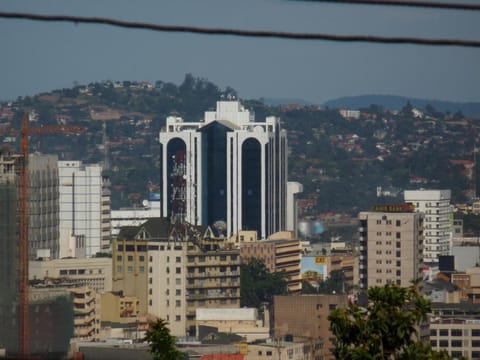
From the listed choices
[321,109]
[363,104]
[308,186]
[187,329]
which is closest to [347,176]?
[308,186]

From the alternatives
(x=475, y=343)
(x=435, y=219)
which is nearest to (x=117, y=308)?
(x=475, y=343)

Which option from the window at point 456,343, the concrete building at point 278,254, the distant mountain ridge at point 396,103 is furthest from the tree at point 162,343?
the distant mountain ridge at point 396,103

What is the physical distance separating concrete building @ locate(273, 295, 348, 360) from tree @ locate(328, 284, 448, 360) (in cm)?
3004

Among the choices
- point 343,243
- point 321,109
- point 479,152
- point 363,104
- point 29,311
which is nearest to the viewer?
point 29,311

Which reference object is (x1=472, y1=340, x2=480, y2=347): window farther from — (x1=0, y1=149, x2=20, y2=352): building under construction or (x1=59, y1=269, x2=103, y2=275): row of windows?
(x1=59, y1=269, x2=103, y2=275): row of windows

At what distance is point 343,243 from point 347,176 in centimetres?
3135

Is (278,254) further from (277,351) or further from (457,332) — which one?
(277,351)

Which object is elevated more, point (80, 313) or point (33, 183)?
point (33, 183)

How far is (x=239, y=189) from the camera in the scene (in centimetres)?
8325

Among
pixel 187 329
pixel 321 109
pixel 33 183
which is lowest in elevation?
pixel 187 329

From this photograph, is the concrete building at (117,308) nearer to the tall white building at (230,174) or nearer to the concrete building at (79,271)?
the concrete building at (79,271)

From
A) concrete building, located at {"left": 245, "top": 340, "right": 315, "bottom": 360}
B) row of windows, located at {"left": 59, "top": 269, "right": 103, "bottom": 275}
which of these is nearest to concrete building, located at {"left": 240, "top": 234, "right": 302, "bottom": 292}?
row of windows, located at {"left": 59, "top": 269, "right": 103, "bottom": 275}

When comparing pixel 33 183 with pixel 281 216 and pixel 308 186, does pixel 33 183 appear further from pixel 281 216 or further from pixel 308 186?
pixel 308 186

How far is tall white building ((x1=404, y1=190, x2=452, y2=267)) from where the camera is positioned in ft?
252
